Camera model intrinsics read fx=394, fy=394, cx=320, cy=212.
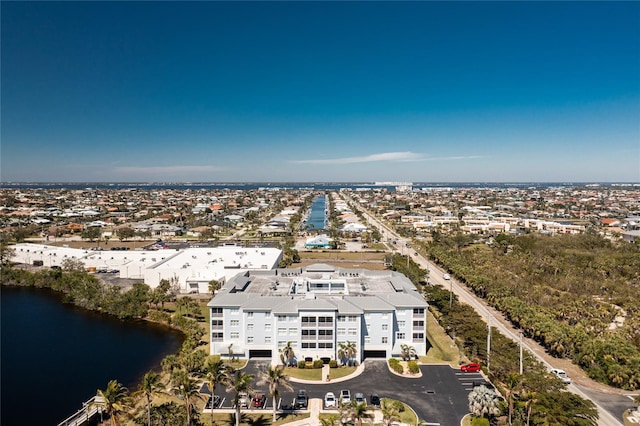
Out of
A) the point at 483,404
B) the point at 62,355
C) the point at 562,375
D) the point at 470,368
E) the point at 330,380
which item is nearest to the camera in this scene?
the point at 483,404

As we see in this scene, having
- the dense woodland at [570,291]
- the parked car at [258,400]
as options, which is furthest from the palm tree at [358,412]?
the dense woodland at [570,291]

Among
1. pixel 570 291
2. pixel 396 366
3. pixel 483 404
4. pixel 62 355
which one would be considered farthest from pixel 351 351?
pixel 570 291

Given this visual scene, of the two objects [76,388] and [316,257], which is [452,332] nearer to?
[76,388]

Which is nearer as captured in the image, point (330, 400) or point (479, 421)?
point (479, 421)

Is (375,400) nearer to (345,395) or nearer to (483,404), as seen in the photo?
(345,395)

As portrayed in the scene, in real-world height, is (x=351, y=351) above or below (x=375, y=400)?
above

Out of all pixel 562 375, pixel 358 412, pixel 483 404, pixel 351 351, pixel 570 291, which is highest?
pixel 358 412

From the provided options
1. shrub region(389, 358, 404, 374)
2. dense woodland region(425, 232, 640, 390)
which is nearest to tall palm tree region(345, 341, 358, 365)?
shrub region(389, 358, 404, 374)
